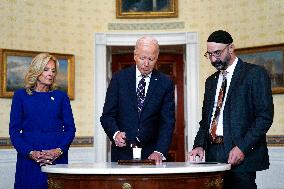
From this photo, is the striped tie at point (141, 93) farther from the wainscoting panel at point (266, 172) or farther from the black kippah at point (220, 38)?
the wainscoting panel at point (266, 172)

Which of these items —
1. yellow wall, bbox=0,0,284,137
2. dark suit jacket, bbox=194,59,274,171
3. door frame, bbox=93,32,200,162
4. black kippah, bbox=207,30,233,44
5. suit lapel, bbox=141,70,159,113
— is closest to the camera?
dark suit jacket, bbox=194,59,274,171

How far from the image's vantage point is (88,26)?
32.7 feet

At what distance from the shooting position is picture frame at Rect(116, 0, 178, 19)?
10031 millimetres

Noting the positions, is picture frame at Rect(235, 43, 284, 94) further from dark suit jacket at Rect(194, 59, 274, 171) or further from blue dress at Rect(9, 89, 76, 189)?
blue dress at Rect(9, 89, 76, 189)

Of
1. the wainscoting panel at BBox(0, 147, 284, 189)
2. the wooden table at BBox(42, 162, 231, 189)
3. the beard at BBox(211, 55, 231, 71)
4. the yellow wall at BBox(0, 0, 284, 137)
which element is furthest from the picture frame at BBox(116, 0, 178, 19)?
the wooden table at BBox(42, 162, 231, 189)

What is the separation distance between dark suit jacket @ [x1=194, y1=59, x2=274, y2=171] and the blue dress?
1.47 metres

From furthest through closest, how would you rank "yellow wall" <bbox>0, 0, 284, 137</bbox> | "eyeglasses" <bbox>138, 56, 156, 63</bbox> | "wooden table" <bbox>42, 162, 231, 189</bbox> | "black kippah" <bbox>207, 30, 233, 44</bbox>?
"yellow wall" <bbox>0, 0, 284, 137</bbox>, "eyeglasses" <bbox>138, 56, 156, 63</bbox>, "black kippah" <bbox>207, 30, 233, 44</bbox>, "wooden table" <bbox>42, 162, 231, 189</bbox>

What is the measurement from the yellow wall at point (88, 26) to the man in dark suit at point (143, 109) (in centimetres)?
522

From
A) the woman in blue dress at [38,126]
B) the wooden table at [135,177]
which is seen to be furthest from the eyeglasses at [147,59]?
the wooden table at [135,177]

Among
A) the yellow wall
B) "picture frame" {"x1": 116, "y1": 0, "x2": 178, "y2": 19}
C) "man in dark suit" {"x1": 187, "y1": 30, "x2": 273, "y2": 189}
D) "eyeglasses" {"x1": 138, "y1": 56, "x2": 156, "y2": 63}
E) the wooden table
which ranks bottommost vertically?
the wooden table

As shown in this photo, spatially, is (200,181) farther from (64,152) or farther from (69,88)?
(69,88)

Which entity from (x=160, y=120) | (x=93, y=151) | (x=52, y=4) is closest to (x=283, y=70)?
(x=93, y=151)

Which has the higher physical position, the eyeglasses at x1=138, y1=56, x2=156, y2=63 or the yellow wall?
the yellow wall

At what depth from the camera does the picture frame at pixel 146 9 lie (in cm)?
1003
